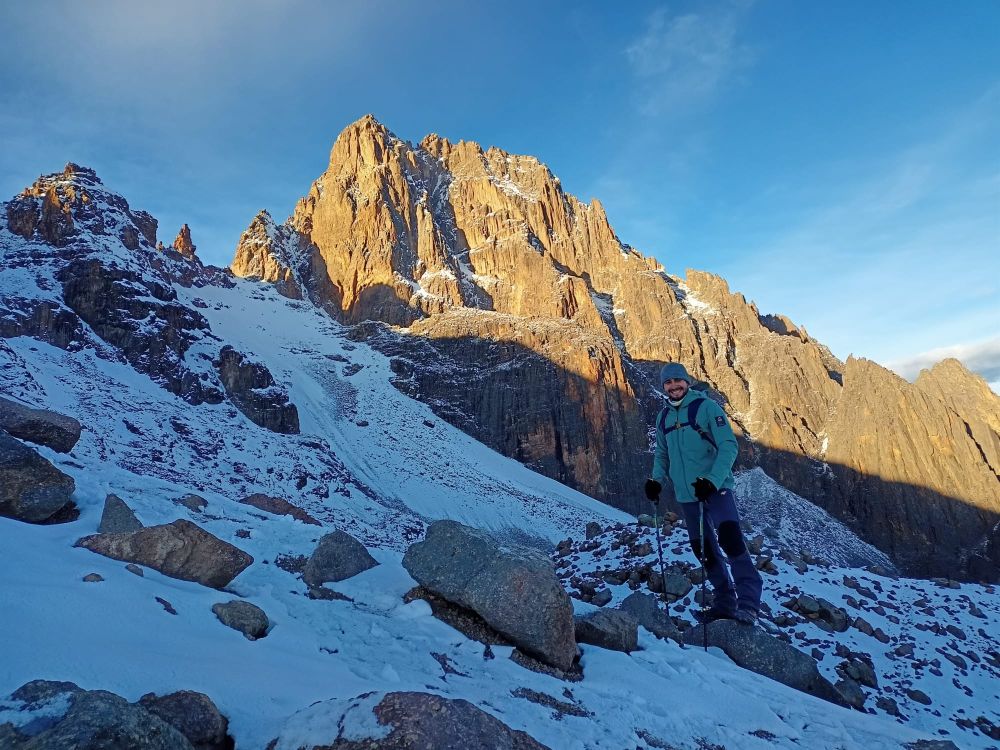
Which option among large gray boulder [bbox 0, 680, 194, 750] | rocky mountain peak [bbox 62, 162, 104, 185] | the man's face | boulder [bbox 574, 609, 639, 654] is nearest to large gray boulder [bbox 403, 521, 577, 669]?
boulder [bbox 574, 609, 639, 654]

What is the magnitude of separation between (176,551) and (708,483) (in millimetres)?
6775

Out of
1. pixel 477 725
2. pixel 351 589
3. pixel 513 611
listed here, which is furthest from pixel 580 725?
pixel 351 589

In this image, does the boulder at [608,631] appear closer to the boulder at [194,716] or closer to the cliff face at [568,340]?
the boulder at [194,716]

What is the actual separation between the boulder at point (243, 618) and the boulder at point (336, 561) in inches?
95.1

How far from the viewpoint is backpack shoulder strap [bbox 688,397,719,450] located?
7762 mm

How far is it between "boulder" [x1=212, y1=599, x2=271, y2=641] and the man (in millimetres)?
5552

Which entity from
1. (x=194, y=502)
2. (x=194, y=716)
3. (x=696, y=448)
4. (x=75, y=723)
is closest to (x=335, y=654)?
(x=194, y=716)

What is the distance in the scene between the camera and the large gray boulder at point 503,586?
236 inches

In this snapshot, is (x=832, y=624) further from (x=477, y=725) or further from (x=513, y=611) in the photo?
(x=477, y=725)

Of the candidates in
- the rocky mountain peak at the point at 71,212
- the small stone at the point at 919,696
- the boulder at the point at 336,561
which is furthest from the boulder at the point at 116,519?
the rocky mountain peak at the point at 71,212

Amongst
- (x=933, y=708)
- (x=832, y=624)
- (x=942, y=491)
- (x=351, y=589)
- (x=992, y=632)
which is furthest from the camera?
(x=942, y=491)

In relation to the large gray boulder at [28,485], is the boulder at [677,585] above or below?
below

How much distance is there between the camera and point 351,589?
7461mm

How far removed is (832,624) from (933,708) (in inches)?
79.4
